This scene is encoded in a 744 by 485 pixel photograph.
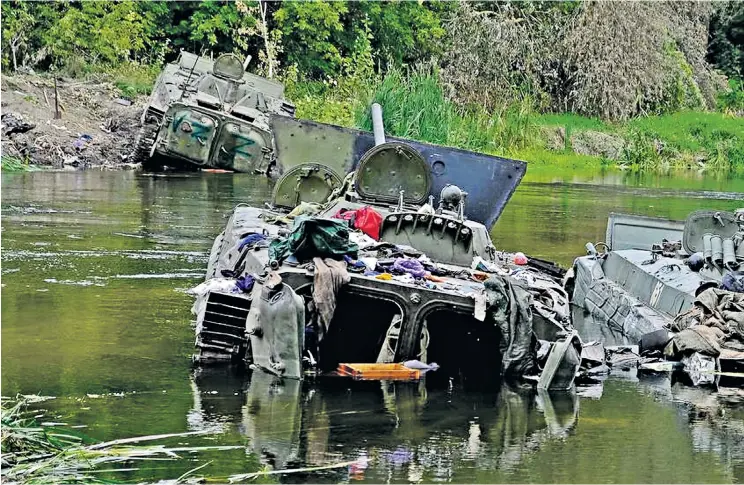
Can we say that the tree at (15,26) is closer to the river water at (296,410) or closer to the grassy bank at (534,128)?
the grassy bank at (534,128)

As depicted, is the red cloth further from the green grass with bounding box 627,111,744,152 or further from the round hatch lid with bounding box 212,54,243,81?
the green grass with bounding box 627,111,744,152

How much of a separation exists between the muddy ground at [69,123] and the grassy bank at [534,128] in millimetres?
5472

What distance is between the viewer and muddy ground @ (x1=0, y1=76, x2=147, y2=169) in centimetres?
3428

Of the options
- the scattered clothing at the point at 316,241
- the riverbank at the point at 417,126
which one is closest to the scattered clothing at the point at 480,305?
the scattered clothing at the point at 316,241

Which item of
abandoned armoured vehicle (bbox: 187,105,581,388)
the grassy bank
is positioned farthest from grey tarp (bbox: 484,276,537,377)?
the grassy bank

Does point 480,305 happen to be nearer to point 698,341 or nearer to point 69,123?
point 698,341

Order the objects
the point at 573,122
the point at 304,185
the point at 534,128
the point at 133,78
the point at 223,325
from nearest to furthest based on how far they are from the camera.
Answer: the point at 223,325 < the point at 304,185 < the point at 133,78 < the point at 534,128 < the point at 573,122

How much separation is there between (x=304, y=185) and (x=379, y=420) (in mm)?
8126

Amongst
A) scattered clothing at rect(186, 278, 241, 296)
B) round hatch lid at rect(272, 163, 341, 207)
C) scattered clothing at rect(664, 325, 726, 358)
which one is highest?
round hatch lid at rect(272, 163, 341, 207)

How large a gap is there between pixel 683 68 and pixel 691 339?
3785 cm

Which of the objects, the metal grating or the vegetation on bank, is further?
the metal grating

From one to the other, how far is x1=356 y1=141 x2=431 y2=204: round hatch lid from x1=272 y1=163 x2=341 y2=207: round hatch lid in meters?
2.28

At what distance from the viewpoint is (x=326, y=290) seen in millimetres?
12945

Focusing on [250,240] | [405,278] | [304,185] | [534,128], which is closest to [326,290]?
[405,278]
